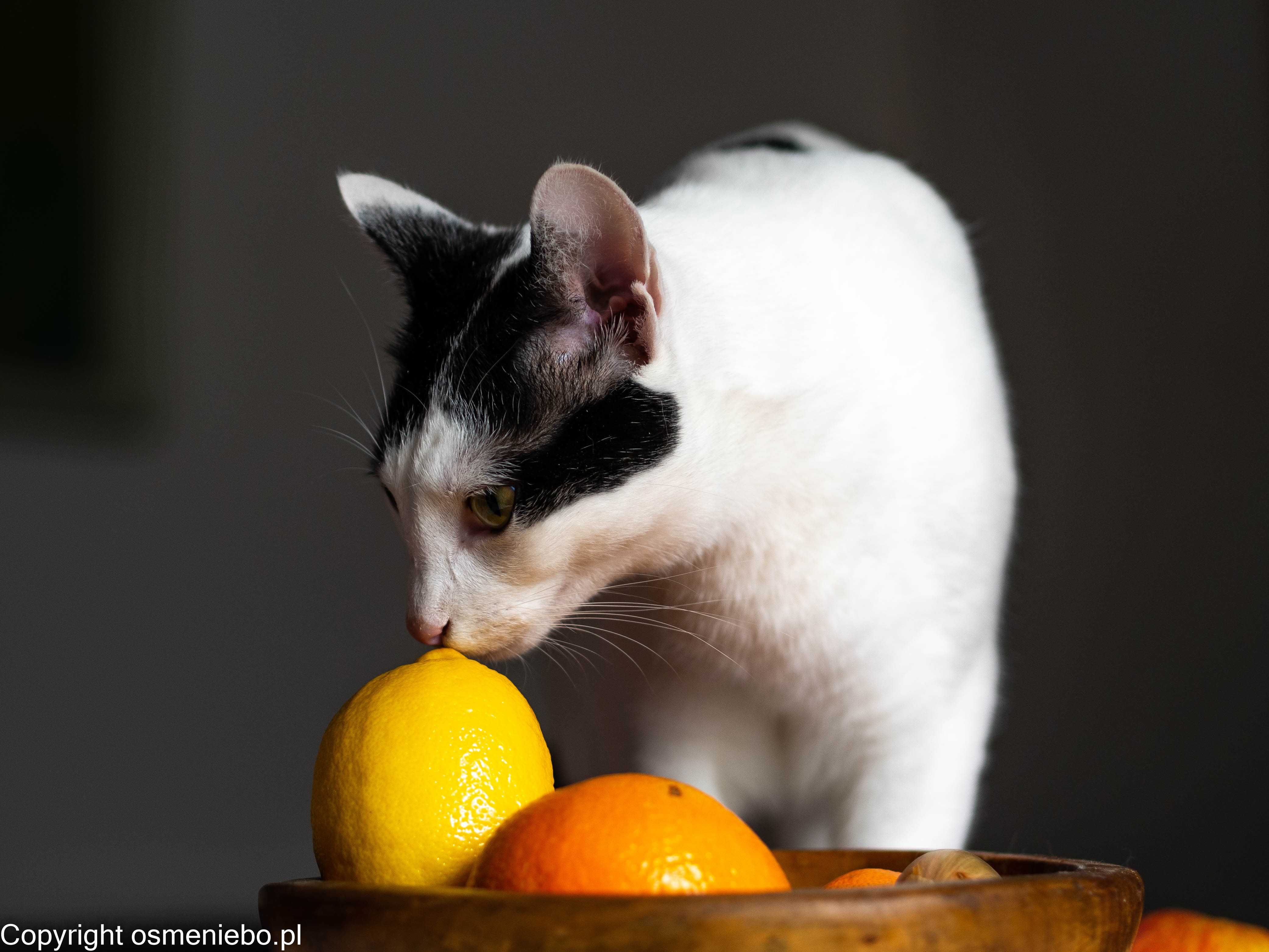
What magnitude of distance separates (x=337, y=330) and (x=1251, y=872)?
→ 2.32 metres

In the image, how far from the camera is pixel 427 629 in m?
0.93

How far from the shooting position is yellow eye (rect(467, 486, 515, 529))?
0.93 m

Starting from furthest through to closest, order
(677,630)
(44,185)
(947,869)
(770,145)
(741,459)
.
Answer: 1. (44,185)
2. (770,145)
3. (677,630)
4. (741,459)
5. (947,869)

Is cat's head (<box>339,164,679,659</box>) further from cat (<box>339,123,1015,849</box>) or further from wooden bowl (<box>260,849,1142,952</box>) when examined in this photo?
wooden bowl (<box>260,849,1142,952</box>)

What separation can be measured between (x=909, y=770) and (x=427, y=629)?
1.82ft

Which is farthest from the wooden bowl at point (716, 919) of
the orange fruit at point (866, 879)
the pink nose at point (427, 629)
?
the pink nose at point (427, 629)

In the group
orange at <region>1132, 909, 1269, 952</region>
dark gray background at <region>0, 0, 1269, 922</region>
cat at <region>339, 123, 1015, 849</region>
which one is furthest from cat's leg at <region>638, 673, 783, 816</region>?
dark gray background at <region>0, 0, 1269, 922</region>

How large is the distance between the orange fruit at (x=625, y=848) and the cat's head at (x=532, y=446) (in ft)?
1.12

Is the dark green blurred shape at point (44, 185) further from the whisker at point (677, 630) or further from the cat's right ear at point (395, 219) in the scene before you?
the whisker at point (677, 630)

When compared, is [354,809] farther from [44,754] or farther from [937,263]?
[44,754]

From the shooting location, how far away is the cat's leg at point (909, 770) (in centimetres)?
118

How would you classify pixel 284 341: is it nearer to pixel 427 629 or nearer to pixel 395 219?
pixel 395 219

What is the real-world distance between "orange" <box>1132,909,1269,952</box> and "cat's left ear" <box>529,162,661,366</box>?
62 centimetres

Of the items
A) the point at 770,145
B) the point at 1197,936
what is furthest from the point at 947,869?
the point at 770,145
